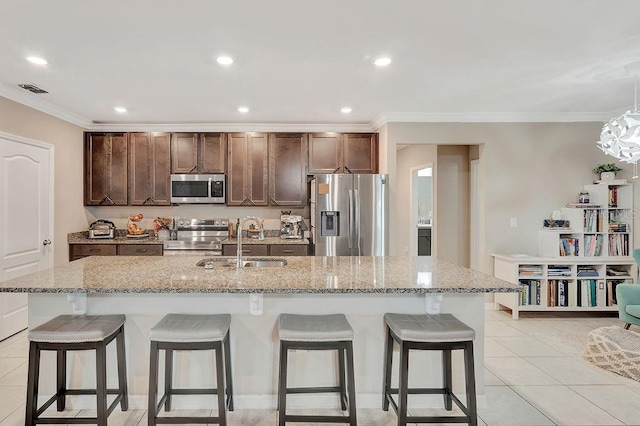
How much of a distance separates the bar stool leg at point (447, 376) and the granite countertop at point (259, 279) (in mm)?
520

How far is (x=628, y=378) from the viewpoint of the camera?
2.95 meters

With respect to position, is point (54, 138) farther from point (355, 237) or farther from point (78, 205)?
point (355, 237)

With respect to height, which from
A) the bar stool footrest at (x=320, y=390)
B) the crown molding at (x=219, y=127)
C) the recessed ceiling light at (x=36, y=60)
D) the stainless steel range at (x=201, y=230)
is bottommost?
the bar stool footrest at (x=320, y=390)

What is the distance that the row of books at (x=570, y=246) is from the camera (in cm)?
449

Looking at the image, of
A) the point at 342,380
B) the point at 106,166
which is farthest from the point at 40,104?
the point at 342,380

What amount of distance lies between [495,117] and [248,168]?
311cm

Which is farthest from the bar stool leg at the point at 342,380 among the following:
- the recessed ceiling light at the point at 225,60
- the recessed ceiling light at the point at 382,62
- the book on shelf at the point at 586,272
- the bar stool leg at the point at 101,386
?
the book on shelf at the point at 586,272

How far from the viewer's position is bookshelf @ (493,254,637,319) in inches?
173

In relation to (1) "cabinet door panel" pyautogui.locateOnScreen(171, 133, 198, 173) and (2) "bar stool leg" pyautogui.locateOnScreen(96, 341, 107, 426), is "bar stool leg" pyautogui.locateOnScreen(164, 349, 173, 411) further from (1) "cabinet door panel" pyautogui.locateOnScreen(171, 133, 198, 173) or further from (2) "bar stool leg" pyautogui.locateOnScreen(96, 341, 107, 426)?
(1) "cabinet door panel" pyautogui.locateOnScreen(171, 133, 198, 173)

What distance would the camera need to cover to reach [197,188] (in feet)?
16.5

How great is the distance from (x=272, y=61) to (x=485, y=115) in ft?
9.27

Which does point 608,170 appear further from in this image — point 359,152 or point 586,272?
point 359,152

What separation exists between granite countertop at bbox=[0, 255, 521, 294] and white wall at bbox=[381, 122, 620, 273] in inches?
85.6

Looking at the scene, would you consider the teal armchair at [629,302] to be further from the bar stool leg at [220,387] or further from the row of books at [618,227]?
the bar stool leg at [220,387]
